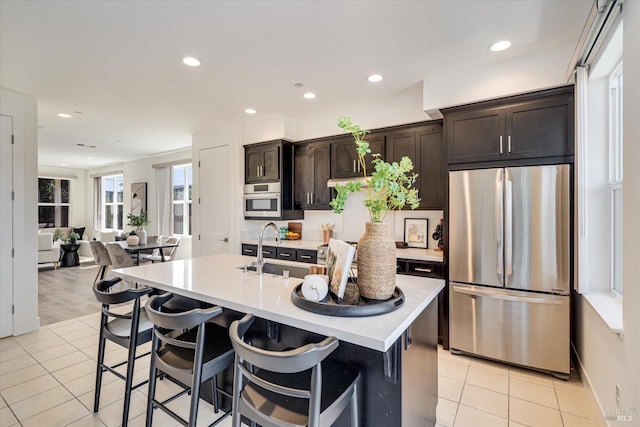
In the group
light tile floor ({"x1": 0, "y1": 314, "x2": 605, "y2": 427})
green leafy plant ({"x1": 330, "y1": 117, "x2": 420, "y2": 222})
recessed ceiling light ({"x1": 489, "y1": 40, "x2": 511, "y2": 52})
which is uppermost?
recessed ceiling light ({"x1": 489, "y1": 40, "x2": 511, "y2": 52})

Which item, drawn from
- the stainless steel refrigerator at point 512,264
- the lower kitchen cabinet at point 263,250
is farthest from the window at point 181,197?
the stainless steel refrigerator at point 512,264

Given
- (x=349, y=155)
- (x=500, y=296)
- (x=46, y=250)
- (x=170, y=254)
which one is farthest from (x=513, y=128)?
(x=46, y=250)

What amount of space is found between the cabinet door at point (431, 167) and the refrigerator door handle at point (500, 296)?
0.91 m

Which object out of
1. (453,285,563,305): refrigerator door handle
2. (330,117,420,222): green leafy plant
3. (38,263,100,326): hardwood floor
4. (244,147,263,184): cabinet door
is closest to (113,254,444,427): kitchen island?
(330,117,420,222): green leafy plant

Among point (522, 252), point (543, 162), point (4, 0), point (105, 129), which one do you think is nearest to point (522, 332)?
point (522, 252)

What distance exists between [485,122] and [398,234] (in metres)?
1.64

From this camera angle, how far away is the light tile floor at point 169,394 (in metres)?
2.04

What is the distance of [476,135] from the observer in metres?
2.84

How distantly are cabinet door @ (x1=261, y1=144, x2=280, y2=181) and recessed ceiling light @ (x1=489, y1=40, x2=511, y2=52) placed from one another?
108 inches

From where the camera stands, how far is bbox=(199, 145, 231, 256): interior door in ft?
15.7

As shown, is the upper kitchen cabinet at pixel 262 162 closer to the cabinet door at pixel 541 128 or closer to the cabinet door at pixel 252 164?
the cabinet door at pixel 252 164

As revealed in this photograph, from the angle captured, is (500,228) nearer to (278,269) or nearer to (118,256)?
(278,269)

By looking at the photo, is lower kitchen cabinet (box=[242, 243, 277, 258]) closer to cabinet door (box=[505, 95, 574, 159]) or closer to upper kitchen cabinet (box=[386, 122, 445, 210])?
upper kitchen cabinet (box=[386, 122, 445, 210])

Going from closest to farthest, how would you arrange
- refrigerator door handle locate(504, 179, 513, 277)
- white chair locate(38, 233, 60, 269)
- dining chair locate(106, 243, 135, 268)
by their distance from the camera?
refrigerator door handle locate(504, 179, 513, 277) → dining chair locate(106, 243, 135, 268) → white chair locate(38, 233, 60, 269)
